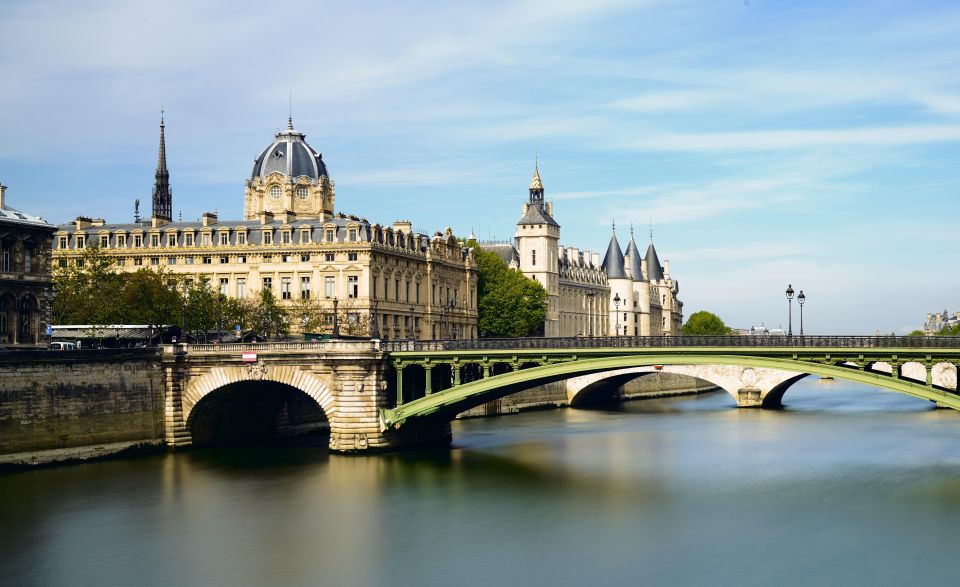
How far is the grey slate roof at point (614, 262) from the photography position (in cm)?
17688

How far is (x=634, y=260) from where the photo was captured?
18112 centimetres

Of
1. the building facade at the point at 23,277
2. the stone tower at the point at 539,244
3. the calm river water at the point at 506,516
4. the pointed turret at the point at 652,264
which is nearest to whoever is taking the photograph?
the calm river water at the point at 506,516

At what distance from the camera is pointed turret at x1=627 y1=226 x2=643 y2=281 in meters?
180

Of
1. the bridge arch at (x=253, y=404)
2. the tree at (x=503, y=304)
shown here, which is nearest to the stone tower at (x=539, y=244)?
the tree at (x=503, y=304)

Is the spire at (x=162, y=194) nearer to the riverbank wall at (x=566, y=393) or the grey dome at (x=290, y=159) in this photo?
the grey dome at (x=290, y=159)

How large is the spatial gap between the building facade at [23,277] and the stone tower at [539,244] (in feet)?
271

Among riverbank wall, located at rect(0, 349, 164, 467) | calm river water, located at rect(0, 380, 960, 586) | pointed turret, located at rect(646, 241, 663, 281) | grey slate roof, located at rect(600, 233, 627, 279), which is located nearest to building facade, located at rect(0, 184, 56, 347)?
riverbank wall, located at rect(0, 349, 164, 467)

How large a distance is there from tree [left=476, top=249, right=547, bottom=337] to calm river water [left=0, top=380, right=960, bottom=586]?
176ft

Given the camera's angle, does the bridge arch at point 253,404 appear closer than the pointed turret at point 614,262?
Yes

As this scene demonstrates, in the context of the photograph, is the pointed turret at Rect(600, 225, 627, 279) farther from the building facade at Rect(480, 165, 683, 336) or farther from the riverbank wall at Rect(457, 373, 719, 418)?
the riverbank wall at Rect(457, 373, 719, 418)

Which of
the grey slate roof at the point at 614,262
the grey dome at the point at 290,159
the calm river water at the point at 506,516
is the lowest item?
the calm river water at the point at 506,516

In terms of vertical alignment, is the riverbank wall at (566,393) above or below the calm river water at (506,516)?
above

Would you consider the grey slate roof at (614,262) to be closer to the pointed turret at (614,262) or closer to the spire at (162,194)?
the pointed turret at (614,262)

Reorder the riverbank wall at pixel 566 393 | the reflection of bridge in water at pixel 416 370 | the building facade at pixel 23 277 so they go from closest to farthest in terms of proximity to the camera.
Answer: the reflection of bridge in water at pixel 416 370 → the building facade at pixel 23 277 → the riverbank wall at pixel 566 393
